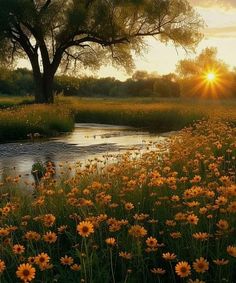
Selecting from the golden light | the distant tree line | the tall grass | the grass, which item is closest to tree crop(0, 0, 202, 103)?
the tall grass

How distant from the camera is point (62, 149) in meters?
17.4

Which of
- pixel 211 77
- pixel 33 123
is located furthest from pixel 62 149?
pixel 211 77

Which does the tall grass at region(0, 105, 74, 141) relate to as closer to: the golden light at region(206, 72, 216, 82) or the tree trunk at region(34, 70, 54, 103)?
the tree trunk at region(34, 70, 54, 103)

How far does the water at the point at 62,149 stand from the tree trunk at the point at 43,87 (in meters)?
13.1

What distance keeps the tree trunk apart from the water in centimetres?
1309

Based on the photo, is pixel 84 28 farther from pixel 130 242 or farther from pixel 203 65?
pixel 203 65

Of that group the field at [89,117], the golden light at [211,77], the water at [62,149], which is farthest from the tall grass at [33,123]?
the golden light at [211,77]

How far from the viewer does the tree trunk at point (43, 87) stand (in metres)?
35.5

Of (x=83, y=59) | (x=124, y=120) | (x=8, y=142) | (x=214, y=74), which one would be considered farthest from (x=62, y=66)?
(x=214, y=74)

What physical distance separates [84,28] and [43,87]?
5.08 meters

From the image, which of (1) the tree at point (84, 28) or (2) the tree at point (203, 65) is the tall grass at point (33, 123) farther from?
(2) the tree at point (203, 65)

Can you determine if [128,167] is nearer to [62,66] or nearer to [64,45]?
[64,45]

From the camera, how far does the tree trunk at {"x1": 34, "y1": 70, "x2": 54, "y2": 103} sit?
116 ft

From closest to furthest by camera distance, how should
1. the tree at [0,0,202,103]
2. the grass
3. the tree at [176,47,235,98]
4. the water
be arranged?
1. the grass
2. the water
3. the tree at [0,0,202,103]
4. the tree at [176,47,235,98]
